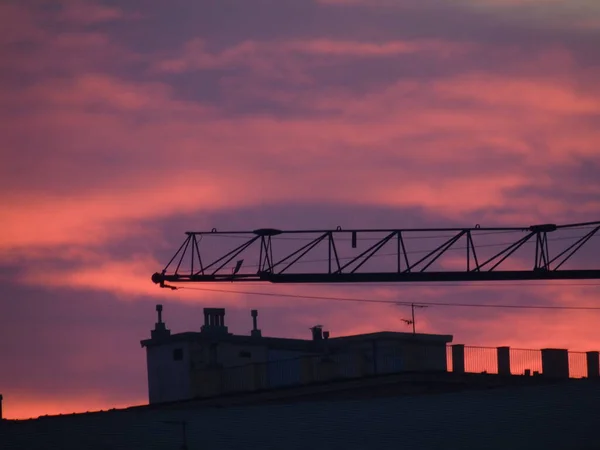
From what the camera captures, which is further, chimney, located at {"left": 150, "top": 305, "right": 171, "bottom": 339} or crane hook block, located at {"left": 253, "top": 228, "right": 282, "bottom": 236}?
chimney, located at {"left": 150, "top": 305, "right": 171, "bottom": 339}

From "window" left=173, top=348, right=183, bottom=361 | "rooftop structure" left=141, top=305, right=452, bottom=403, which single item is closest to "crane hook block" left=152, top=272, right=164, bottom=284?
"rooftop structure" left=141, top=305, right=452, bottom=403

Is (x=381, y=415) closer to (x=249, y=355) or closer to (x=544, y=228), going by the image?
(x=544, y=228)

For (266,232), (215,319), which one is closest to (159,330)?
(215,319)

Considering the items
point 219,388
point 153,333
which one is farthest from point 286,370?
point 153,333

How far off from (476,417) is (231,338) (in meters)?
31.7

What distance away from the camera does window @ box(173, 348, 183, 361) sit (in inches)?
3596

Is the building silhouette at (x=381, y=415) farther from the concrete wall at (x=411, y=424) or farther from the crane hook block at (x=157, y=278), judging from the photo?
the crane hook block at (x=157, y=278)

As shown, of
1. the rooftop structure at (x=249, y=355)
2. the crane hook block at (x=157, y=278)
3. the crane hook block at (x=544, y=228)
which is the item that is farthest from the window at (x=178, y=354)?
the crane hook block at (x=544, y=228)

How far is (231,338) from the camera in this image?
90125 millimetres

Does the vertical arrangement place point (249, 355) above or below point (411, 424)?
above

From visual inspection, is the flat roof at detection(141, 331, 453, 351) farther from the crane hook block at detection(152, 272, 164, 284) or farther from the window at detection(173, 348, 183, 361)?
the crane hook block at detection(152, 272, 164, 284)

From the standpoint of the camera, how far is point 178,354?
300 feet

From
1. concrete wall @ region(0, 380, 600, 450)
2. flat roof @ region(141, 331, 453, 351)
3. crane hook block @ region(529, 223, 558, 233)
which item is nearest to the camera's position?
concrete wall @ region(0, 380, 600, 450)

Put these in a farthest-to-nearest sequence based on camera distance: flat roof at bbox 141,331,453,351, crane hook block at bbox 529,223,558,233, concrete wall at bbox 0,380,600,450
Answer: flat roof at bbox 141,331,453,351
crane hook block at bbox 529,223,558,233
concrete wall at bbox 0,380,600,450
